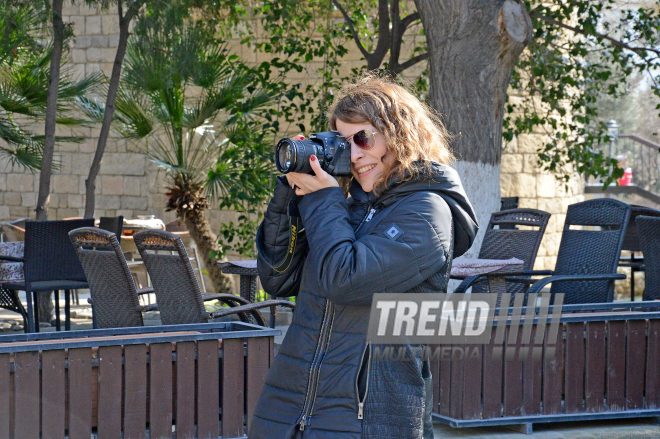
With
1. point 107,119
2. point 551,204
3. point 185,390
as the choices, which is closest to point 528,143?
point 551,204

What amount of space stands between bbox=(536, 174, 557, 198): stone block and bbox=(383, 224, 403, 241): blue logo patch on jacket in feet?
28.6

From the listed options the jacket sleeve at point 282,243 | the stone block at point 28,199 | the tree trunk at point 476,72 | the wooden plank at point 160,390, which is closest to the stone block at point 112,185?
the stone block at point 28,199

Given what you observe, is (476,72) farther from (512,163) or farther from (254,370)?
(512,163)

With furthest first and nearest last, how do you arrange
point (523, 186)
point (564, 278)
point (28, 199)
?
point (28, 199) → point (523, 186) → point (564, 278)

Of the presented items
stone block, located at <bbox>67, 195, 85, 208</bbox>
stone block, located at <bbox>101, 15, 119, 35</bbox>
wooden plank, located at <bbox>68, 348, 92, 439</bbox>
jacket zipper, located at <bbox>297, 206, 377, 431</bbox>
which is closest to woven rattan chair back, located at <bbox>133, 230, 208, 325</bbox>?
wooden plank, located at <bbox>68, 348, 92, 439</bbox>

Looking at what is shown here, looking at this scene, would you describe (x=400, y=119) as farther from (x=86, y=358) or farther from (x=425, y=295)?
(x=86, y=358)

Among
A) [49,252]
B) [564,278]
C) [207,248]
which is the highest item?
[564,278]

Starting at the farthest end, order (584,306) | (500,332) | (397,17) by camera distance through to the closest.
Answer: (397,17) → (584,306) → (500,332)

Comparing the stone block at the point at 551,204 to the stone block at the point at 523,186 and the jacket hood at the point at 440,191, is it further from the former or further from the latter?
the jacket hood at the point at 440,191

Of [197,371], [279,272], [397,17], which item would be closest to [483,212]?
[397,17]

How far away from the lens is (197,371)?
2.88 meters

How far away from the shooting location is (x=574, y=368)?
351cm

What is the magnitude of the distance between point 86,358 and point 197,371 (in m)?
0.41

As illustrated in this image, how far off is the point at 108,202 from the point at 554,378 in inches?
384
